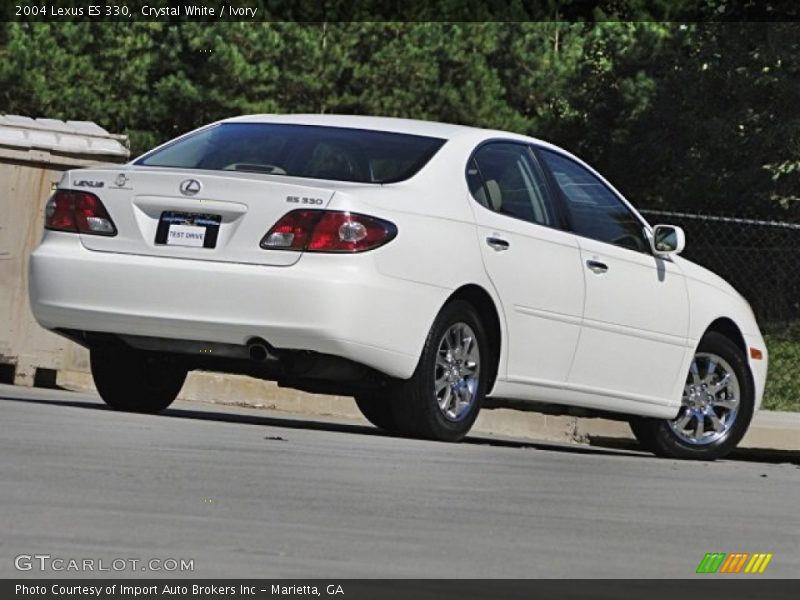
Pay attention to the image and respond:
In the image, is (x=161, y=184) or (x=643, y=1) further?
(x=643, y=1)

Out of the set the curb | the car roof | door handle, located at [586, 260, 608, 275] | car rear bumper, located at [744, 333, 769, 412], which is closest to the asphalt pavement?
door handle, located at [586, 260, 608, 275]

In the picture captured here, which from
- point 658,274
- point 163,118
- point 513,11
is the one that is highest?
point 658,274

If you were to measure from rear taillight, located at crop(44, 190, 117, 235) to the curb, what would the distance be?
435cm

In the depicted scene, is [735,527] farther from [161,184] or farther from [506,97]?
[506,97]

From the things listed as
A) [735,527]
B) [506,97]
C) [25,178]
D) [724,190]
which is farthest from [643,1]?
[735,527]

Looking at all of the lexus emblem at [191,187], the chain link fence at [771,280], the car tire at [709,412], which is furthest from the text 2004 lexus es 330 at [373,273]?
the chain link fence at [771,280]

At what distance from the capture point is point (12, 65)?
4619 centimetres

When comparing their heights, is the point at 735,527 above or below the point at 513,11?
above

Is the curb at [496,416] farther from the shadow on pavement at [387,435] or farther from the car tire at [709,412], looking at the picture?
the car tire at [709,412]

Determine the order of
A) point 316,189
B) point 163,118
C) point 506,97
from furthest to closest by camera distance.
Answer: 1. point 506,97
2. point 163,118
3. point 316,189

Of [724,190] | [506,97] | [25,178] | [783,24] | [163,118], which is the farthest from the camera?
[506,97]

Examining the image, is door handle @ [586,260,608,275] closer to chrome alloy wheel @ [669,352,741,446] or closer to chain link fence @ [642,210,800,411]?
chrome alloy wheel @ [669,352,741,446]

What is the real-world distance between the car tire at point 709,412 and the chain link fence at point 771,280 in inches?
226
